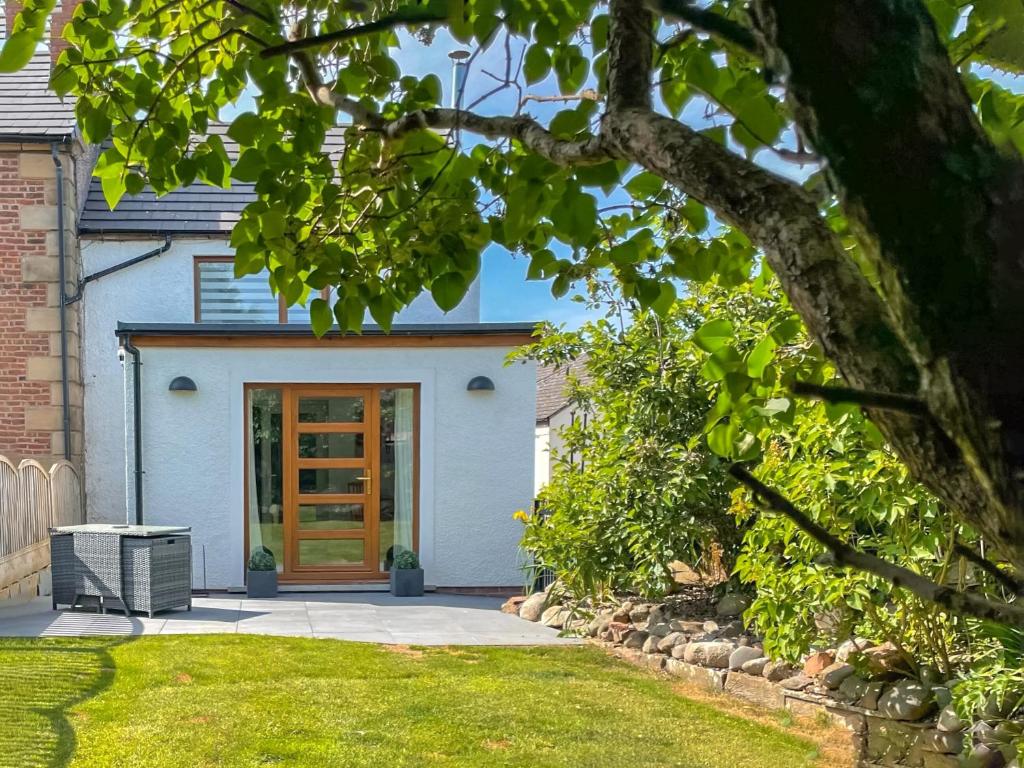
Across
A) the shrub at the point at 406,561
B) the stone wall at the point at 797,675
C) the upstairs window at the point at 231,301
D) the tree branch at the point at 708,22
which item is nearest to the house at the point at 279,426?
the shrub at the point at 406,561

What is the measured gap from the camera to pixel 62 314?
10.8 metres

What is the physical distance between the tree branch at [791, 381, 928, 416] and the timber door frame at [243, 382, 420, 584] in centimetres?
1016

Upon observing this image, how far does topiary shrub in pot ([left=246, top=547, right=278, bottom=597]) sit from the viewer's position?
395 inches

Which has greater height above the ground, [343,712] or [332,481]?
[332,481]

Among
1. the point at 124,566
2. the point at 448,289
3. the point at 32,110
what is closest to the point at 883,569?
the point at 448,289

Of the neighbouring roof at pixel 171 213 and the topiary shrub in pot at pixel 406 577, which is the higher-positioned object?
the neighbouring roof at pixel 171 213

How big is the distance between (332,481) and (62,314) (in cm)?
379

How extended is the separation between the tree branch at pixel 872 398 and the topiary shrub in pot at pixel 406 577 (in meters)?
9.87

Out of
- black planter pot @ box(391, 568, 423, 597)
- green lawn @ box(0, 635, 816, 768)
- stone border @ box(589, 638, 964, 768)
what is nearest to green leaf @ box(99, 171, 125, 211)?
green lawn @ box(0, 635, 816, 768)

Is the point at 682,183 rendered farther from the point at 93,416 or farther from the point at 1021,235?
the point at 93,416

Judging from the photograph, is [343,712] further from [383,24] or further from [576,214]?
[383,24]

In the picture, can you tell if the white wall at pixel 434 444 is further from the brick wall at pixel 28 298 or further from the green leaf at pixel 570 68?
the green leaf at pixel 570 68

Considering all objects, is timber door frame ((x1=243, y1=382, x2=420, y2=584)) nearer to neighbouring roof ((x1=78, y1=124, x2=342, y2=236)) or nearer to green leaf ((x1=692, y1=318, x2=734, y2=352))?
neighbouring roof ((x1=78, y1=124, x2=342, y2=236))

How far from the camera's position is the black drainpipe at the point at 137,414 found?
1029cm
